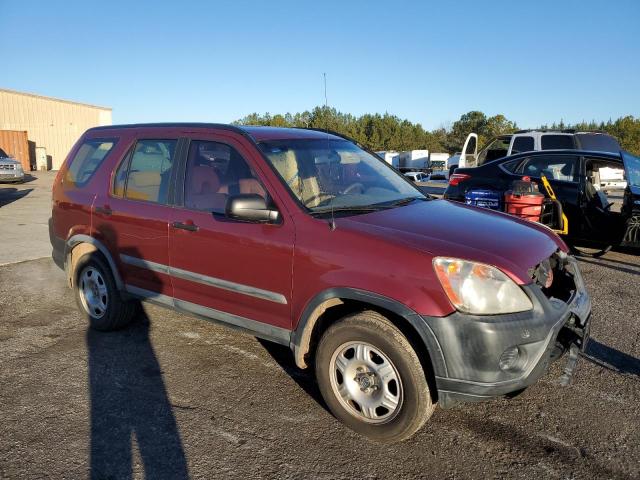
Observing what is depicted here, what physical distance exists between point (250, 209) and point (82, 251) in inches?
95.6

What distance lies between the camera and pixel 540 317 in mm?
2672

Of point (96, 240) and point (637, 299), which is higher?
point (96, 240)

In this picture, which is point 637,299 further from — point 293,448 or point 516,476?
point 293,448

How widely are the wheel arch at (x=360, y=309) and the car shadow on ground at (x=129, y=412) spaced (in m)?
0.94

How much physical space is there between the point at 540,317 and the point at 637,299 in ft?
12.1

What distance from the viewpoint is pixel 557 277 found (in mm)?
3336

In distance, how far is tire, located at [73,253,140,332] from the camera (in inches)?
176

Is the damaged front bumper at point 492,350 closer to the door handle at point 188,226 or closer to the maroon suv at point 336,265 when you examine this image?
the maroon suv at point 336,265

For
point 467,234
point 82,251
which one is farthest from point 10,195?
point 467,234

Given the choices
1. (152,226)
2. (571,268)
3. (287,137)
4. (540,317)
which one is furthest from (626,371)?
(152,226)

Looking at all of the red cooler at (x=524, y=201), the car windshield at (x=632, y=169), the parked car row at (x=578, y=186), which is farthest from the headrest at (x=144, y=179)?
the car windshield at (x=632, y=169)

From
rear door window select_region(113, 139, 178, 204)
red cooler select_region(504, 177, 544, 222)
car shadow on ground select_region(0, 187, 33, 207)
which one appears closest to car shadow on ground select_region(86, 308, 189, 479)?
rear door window select_region(113, 139, 178, 204)

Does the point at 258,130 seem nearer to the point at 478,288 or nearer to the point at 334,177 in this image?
the point at 334,177

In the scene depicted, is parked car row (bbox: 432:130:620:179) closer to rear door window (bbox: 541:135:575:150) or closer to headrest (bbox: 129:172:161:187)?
rear door window (bbox: 541:135:575:150)
